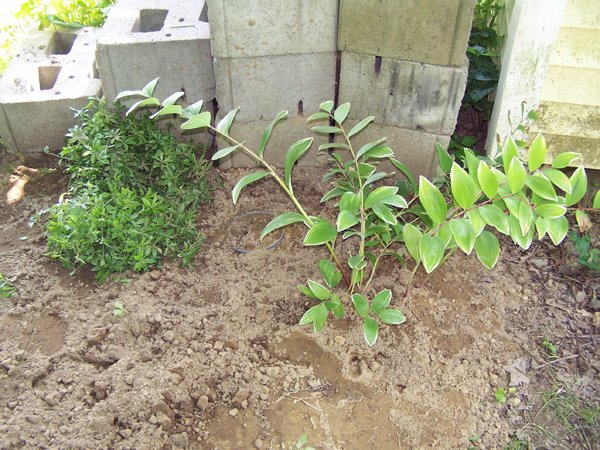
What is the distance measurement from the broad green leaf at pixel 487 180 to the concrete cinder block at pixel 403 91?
2.99ft

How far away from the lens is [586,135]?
9.18 feet

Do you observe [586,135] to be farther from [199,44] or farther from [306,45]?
[199,44]

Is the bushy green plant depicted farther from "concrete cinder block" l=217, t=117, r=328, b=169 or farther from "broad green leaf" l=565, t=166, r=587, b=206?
"concrete cinder block" l=217, t=117, r=328, b=169

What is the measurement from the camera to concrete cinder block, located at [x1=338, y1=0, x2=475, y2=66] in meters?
2.41

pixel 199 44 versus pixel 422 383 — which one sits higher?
pixel 199 44

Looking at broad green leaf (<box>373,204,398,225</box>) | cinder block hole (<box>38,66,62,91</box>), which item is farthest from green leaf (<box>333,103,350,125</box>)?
cinder block hole (<box>38,66,62,91</box>)

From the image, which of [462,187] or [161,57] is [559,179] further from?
[161,57]

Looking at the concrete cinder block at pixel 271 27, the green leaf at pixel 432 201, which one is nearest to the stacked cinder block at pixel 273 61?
the concrete cinder block at pixel 271 27

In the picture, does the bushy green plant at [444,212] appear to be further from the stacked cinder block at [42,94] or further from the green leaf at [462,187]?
the stacked cinder block at [42,94]

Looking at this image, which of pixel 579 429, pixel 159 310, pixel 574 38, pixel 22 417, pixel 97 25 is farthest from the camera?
pixel 97 25

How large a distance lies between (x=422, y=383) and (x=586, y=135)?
151 centimetres

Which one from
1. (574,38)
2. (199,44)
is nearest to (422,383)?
(574,38)

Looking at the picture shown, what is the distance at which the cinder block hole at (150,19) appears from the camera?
325 cm

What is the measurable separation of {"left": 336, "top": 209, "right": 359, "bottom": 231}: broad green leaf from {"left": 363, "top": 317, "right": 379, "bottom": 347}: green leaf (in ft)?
1.25
